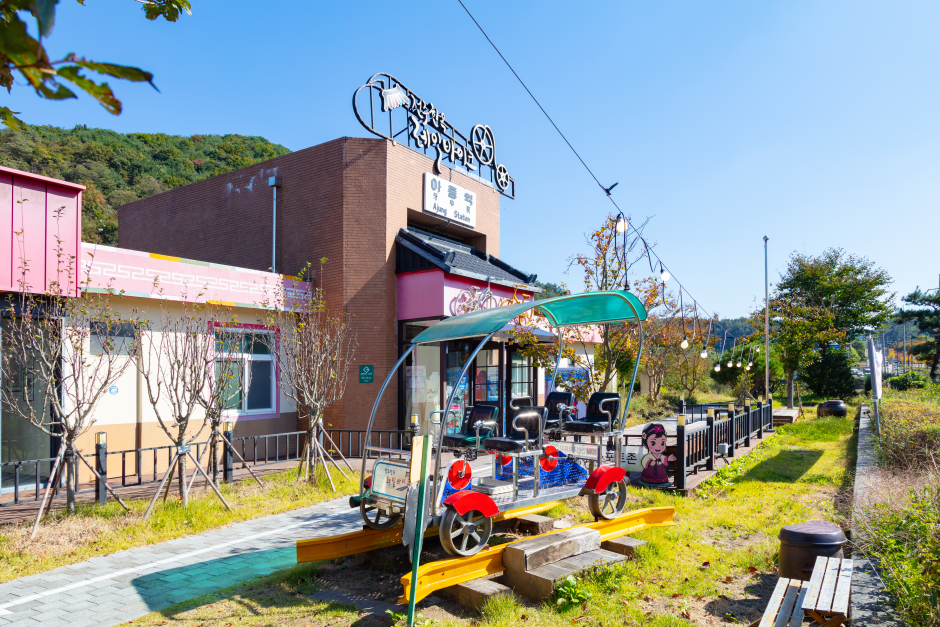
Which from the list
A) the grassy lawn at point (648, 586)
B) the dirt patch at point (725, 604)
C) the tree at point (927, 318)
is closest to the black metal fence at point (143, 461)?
the grassy lawn at point (648, 586)

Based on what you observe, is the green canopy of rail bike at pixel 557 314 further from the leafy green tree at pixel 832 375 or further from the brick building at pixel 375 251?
the leafy green tree at pixel 832 375

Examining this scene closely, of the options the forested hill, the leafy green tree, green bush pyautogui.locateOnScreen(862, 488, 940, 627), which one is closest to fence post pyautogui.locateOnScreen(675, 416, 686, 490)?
green bush pyautogui.locateOnScreen(862, 488, 940, 627)

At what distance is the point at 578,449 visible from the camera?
7.64 meters

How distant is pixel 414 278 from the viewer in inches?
537

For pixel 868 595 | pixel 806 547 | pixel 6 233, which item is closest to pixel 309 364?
pixel 6 233

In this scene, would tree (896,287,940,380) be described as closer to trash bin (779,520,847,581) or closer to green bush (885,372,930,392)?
green bush (885,372,930,392)

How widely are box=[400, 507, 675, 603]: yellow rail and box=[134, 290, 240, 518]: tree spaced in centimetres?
410

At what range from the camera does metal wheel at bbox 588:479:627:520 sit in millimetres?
6875

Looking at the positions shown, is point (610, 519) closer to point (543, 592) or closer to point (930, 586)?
point (543, 592)

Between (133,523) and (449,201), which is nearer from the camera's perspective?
(133,523)

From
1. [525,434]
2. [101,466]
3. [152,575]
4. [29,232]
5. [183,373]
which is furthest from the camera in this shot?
[29,232]

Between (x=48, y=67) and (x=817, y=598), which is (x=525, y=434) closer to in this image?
(x=817, y=598)

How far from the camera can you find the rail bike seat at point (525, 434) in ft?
20.9

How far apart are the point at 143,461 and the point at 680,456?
30.1 ft
